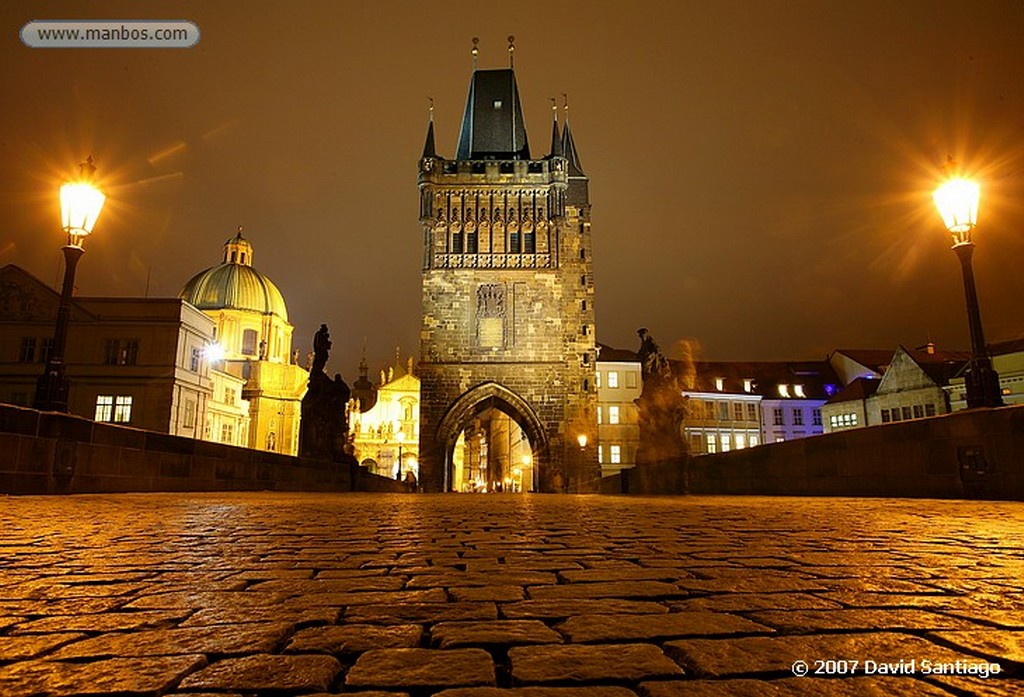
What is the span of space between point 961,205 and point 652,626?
9.08 metres

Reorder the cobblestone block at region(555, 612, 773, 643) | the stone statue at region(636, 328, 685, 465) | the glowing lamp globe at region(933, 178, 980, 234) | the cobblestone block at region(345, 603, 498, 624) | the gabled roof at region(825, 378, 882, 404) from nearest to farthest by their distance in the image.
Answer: the cobblestone block at region(555, 612, 773, 643)
the cobblestone block at region(345, 603, 498, 624)
the glowing lamp globe at region(933, 178, 980, 234)
the stone statue at region(636, 328, 685, 465)
the gabled roof at region(825, 378, 882, 404)

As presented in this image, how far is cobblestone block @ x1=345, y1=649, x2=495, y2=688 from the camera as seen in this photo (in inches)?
54.1

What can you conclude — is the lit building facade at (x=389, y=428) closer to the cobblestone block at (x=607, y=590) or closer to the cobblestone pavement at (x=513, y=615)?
the cobblestone pavement at (x=513, y=615)

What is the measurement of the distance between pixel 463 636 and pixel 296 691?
0.50m

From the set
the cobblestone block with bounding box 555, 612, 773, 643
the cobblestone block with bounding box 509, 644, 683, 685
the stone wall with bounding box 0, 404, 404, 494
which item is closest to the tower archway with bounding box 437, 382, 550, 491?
the stone wall with bounding box 0, 404, 404, 494

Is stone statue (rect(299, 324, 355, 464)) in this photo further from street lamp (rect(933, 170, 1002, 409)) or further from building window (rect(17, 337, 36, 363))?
building window (rect(17, 337, 36, 363))

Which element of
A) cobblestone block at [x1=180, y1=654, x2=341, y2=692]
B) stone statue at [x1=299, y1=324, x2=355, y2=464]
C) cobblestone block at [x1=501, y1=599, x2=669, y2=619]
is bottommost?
cobblestone block at [x1=180, y1=654, x2=341, y2=692]

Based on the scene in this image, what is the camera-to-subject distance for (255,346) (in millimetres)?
62750

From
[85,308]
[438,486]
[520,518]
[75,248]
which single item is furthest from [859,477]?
A: [85,308]

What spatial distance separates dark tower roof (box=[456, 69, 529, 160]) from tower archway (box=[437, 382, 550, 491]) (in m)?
14.5

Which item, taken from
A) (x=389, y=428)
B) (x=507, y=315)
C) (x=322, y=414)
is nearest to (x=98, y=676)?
(x=322, y=414)

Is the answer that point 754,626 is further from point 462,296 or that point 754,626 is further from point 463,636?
point 462,296

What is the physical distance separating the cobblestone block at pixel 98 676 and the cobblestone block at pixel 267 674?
0.17 feet

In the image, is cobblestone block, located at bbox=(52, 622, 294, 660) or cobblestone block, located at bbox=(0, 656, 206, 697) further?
cobblestone block, located at bbox=(52, 622, 294, 660)
